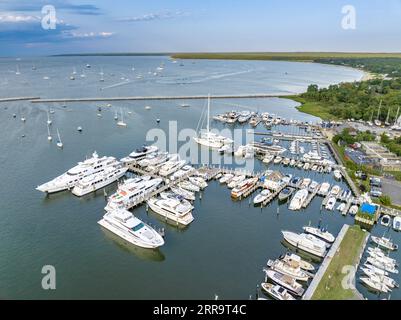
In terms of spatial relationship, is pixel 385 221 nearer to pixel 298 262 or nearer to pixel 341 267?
pixel 341 267

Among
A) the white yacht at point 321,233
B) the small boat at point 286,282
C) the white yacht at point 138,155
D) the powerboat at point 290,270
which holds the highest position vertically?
the white yacht at point 138,155

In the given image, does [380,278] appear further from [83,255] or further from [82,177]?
[82,177]

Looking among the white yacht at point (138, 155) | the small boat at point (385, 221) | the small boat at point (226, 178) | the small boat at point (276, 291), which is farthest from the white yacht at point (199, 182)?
the small boat at point (385, 221)

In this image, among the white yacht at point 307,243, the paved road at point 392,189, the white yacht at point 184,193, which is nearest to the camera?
the white yacht at point 307,243

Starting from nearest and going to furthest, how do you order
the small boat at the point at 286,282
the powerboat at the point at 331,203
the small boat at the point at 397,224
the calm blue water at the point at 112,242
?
the small boat at the point at 286,282 < the calm blue water at the point at 112,242 < the small boat at the point at 397,224 < the powerboat at the point at 331,203

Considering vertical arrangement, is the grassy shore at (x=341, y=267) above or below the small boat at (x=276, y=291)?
above

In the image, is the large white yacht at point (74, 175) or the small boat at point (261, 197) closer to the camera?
the small boat at point (261, 197)

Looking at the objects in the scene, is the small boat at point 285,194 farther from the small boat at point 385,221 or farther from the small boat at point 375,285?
the small boat at point 375,285
